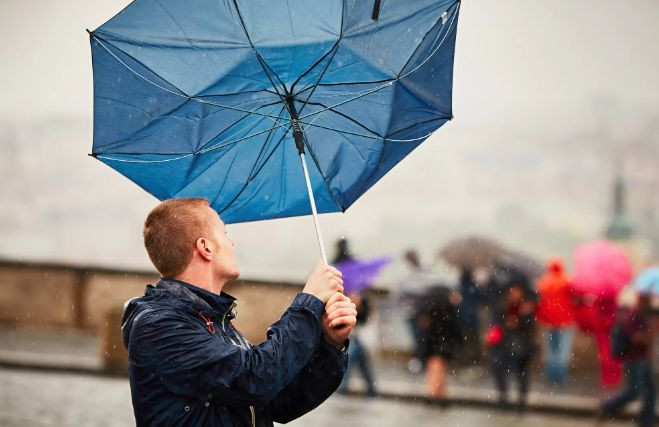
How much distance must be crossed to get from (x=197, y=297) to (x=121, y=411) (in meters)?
6.60

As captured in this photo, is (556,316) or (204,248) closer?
(204,248)

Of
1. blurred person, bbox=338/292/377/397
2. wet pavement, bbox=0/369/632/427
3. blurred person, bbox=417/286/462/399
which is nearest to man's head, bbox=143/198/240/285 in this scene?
wet pavement, bbox=0/369/632/427

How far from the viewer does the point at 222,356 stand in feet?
7.05

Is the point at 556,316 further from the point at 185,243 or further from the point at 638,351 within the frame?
the point at 185,243

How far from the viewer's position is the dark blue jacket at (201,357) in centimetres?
215

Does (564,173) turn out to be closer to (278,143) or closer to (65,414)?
(65,414)

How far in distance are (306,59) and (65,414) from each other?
6.45m

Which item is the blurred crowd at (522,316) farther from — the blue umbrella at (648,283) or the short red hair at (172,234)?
the short red hair at (172,234)

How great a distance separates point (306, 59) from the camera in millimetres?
2582

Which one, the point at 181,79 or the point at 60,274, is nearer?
the point at 181,79

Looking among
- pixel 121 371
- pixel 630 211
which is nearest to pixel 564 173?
pixel 630 211

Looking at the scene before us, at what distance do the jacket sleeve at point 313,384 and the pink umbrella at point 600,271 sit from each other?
7.28 metres

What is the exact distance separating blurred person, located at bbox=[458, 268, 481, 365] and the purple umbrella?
2.79 feet

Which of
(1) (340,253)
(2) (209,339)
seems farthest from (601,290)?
(2) (209,339)
